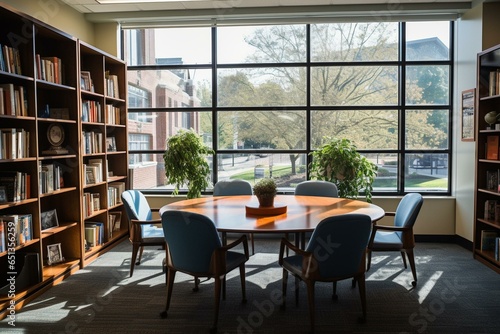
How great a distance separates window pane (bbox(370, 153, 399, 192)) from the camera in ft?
19.6

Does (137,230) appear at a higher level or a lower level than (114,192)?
lower

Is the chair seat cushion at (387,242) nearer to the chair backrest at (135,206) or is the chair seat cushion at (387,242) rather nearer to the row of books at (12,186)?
the chair backrest at (135,206)

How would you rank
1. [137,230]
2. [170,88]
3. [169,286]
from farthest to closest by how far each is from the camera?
[170,88], [137,230], [169,286]

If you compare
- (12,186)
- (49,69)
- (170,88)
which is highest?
(170,88)

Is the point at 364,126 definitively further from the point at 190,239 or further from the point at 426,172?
the point at 190,239

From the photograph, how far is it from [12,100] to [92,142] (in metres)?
1.52

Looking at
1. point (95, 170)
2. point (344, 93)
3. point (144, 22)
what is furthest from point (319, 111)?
point (95, 170)

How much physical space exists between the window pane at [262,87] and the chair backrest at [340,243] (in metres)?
3.48

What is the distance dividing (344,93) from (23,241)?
15.4ft

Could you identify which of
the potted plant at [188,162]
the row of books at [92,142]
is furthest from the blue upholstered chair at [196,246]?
the potted plant at [188,162]

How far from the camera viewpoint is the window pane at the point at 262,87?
6.00 m

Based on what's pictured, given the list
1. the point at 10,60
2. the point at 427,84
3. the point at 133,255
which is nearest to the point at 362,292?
the point at 133,255

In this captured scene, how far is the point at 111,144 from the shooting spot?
5582mm

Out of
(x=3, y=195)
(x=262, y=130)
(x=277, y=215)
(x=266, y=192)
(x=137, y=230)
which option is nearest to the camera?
(x=3, y=195)
